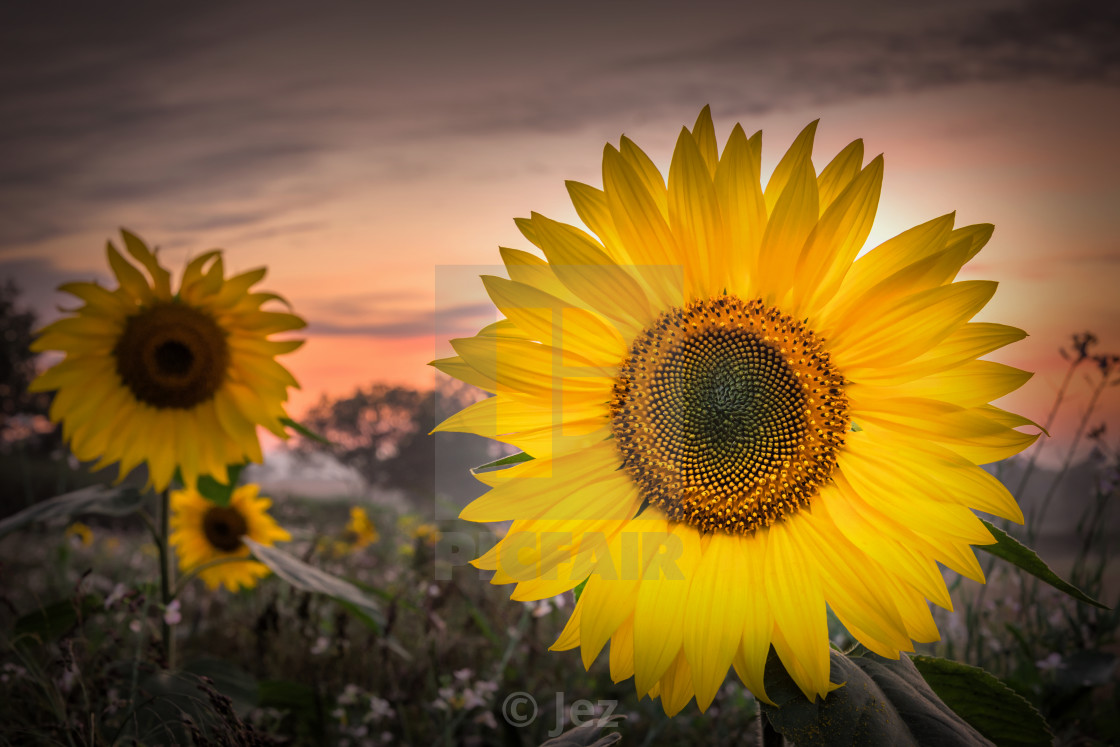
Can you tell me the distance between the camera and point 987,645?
3688 millimetres

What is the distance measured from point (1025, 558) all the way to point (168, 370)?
10.3ft

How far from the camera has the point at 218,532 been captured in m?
4.68

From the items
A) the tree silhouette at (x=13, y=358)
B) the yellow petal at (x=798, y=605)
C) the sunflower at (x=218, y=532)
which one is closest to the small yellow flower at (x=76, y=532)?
the sunflower at (x=218, y=532)

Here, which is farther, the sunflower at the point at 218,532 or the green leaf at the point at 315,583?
the sunflower at the point at 218,532

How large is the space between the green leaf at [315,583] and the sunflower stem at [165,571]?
0.34 m

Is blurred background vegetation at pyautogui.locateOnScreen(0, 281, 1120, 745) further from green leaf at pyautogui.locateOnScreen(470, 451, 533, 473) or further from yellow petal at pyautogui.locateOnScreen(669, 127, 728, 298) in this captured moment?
yellow petal at pyautogui.locateOnScreen(669, 127, 728, 298)

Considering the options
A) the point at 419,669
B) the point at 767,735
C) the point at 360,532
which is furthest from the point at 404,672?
the point at 360,532

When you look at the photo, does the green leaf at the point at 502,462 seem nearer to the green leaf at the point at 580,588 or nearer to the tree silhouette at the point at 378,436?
the green leaf at the point at 580,588

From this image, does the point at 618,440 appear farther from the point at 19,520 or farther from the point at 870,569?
the point at 19,520

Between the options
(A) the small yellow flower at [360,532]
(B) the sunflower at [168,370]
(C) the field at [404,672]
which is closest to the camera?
(C) the field at [404,672]

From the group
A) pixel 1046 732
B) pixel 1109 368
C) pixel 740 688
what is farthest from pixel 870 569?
pixel 1109 368

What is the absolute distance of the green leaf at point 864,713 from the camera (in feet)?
3.73

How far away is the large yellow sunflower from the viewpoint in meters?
1.29

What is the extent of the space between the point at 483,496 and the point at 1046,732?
1.12 meters
